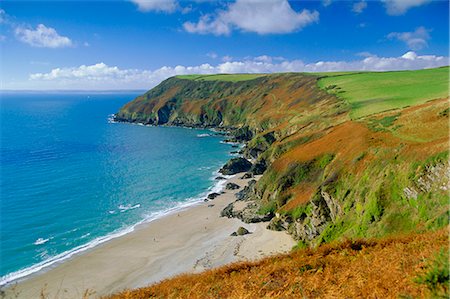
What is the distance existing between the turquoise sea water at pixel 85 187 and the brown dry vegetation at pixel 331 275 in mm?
34229

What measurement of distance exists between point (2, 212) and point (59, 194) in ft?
35.2

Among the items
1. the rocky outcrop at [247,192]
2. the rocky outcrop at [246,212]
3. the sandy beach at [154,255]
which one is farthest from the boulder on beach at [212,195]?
the sandy beach at [154,255]

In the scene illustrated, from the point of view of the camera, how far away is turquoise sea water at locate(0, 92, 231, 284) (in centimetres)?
4769

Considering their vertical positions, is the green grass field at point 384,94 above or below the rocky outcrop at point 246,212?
above

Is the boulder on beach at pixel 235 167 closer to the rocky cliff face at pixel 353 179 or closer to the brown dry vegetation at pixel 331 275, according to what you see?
the rocky cliff face at pixel 353 179

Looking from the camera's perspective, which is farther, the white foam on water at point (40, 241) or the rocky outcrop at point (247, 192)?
the rocky outcrop at point (247, 192)

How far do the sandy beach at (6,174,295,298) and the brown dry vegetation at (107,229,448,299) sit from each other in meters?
21.6

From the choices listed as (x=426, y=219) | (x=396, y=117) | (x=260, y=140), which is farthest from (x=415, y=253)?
(x=260, y=140)

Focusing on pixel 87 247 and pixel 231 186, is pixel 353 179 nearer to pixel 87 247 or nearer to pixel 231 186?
pixel 231 186

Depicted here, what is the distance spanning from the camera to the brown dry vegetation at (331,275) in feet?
38.5

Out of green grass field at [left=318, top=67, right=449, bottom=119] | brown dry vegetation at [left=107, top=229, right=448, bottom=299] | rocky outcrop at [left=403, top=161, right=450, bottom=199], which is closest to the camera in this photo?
brown dry vegetation at [left=107, top=229, right=448, bottom=299]

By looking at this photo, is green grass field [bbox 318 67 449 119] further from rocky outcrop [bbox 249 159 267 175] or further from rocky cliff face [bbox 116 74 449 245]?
rocky outcrop [bbox 249 159 267 175]

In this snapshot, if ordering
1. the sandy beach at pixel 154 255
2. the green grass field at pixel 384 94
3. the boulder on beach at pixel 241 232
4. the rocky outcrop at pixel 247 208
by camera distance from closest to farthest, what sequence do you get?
the sandy beach at pixel 154 255, the boulder on beach at pixel 241 232, the rocky outcrop at pixel 247 208, the green grass field at pixel 384 94

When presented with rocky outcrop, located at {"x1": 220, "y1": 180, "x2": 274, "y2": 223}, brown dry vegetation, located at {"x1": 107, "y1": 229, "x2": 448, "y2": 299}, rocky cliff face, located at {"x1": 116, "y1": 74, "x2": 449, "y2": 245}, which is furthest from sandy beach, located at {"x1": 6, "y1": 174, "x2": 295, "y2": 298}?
brown dry vegetation, located at {"x1": 107, "y1": 229, "x2": 448, "y2": 299}
